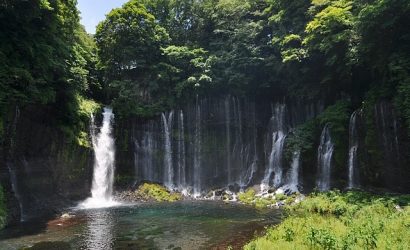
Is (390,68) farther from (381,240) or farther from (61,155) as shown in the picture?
(61,155)

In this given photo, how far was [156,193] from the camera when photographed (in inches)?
1373

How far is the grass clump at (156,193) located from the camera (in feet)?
111

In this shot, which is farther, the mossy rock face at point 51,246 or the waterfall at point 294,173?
the waterfall at point 294,173

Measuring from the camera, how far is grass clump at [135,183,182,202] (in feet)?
111

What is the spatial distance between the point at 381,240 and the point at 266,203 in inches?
692

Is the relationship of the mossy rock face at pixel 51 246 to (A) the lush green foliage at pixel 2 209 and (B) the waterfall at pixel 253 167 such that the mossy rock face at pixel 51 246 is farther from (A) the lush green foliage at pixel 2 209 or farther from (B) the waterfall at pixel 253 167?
(B) the waterfall at pixel 253 167

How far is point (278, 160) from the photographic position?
3559 cm

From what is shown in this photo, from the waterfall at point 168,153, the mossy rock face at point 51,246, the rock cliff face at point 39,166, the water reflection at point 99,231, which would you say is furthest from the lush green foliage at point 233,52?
the mossy rock face at point 51,246

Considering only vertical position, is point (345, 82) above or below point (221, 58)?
below

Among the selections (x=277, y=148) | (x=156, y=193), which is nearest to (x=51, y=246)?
(x=156, y=193)

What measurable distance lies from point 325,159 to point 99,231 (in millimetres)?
19948

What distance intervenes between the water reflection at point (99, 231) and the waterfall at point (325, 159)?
1745 centimetres

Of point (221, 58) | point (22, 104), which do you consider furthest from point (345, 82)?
point (22, 104)

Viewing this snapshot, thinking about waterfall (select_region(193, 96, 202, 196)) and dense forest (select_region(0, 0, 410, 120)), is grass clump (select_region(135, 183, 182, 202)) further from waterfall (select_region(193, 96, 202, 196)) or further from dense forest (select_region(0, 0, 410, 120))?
dense forest (select_region(0, 0, 410, 120))
